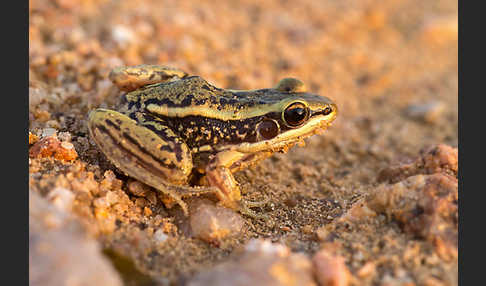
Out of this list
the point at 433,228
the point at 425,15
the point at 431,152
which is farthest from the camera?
the point at 425,15

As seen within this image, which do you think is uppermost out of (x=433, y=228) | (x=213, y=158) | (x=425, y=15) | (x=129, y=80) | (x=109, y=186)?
(x=425, y=15)


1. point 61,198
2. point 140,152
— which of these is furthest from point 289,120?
point 61,198

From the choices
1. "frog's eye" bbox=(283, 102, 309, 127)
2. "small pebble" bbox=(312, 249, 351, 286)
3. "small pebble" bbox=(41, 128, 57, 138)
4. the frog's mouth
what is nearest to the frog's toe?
the frog's mouth

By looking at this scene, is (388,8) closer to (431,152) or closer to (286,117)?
(431,152)

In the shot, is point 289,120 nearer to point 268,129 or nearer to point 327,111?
point 268,129

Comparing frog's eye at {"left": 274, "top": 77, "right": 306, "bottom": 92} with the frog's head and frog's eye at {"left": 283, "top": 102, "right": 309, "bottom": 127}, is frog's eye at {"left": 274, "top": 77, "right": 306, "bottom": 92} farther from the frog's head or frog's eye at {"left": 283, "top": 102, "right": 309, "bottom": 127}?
frog's eye at {"left": 283, "top": 102, "right": 309, "bottom": 127}

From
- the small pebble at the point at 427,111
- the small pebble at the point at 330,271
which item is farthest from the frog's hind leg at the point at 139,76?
the small pebble at the point at 427,111

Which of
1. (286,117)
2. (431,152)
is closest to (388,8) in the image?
(431,152)
